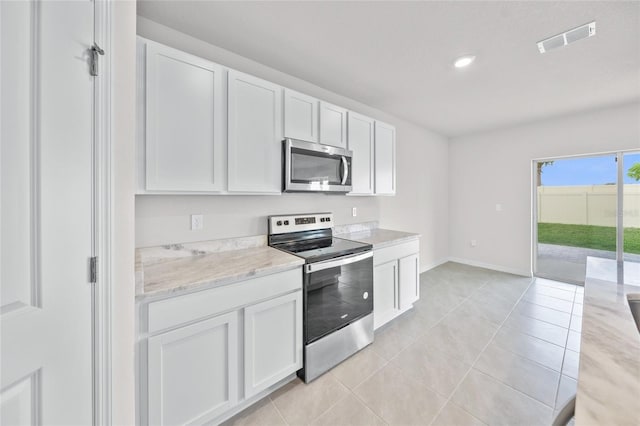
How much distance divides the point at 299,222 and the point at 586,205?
14.4 ft

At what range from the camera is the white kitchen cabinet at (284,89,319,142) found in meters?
2.08

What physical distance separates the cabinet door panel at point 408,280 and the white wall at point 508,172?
2594mm

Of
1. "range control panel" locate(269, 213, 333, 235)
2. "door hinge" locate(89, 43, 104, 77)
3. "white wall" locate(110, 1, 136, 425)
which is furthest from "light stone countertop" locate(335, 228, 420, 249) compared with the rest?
"door hinge" locate(89, 43, 104, 77)

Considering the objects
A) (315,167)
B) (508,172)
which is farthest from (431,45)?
(508,172)

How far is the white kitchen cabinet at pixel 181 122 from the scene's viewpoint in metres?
1.47

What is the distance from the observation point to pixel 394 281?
101 inches

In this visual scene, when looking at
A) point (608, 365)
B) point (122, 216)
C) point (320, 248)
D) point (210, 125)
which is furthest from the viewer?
point (320, 248)

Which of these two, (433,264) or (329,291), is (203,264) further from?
(433,264)

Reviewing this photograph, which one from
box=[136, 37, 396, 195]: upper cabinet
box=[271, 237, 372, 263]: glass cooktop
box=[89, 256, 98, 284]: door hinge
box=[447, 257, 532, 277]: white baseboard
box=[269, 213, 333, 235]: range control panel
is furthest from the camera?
box=[447, 257, 532, 277]: white baseboard

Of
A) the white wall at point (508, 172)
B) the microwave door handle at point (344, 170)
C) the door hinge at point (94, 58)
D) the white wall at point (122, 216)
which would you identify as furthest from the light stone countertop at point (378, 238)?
the white wall at point (508, 172)

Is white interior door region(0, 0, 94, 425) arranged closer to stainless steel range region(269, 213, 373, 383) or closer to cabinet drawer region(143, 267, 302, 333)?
cabinet drawer region(143, 267, 302, 333)

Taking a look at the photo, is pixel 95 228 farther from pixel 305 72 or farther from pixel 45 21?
pixel 305 72

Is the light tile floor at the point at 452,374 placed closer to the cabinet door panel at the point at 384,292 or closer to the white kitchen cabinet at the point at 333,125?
the cabinet door panel at the point at 384,292

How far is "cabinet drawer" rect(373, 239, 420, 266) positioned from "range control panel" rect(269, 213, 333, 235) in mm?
622
